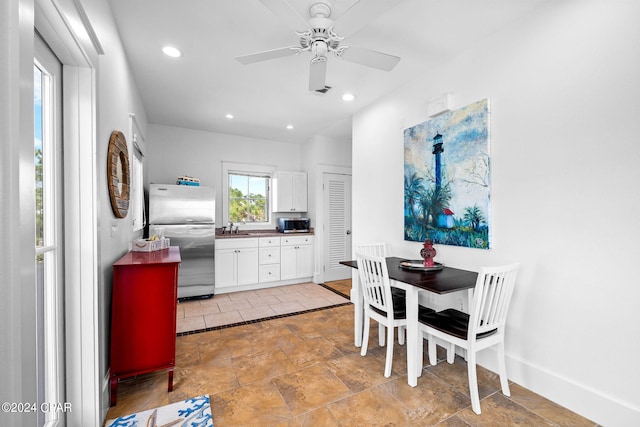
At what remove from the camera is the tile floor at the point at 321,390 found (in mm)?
1775

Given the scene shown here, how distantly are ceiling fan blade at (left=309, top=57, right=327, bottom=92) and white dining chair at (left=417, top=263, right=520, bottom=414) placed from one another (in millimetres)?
1737

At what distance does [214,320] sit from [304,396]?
5.88ft

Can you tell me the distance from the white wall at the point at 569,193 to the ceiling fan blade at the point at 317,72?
127cm

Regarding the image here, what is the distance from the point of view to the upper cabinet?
206 inches

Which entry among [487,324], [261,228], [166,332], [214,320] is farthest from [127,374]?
[261,228]

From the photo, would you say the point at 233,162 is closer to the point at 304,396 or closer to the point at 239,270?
the point at 239,270

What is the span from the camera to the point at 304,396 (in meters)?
1.99

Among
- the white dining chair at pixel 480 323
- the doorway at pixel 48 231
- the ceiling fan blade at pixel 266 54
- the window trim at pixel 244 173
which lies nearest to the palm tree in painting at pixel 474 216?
the white dining chair at pixel 480 323

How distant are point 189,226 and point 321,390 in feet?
9.67

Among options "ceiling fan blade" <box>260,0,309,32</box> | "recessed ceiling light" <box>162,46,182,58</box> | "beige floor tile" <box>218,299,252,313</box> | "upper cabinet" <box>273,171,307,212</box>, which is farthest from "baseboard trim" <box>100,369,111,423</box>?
"upper cabinet" <box>273,171,307,212</box>

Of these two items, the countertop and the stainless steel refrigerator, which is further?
the countertop

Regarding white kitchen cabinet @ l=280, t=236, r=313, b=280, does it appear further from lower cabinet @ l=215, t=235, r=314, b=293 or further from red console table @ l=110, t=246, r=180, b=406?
red console table @ l=110, t=246, r=180, b=406

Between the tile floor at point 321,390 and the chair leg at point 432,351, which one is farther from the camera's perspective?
the chair leg at point 432,351

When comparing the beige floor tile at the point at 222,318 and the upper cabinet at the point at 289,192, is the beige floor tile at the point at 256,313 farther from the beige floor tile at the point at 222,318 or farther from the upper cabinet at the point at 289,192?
the upper cabinet at the point at 289,192
